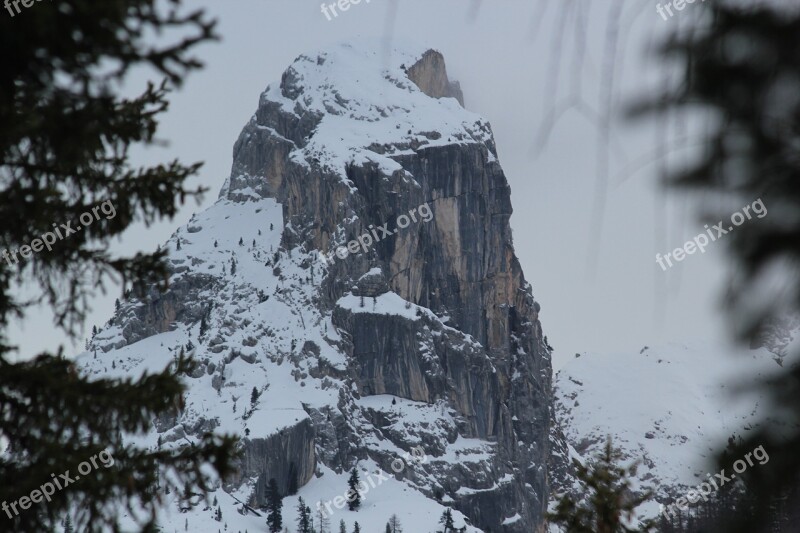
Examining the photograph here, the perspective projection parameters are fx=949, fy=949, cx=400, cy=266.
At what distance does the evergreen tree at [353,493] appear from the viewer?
150 m

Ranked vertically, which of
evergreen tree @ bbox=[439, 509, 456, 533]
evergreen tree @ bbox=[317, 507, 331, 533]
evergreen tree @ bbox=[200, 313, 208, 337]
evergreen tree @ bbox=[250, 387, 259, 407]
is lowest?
evergreen tree @ bbox=[439, 509, 456, 533]

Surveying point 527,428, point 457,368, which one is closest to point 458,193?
point 457,368

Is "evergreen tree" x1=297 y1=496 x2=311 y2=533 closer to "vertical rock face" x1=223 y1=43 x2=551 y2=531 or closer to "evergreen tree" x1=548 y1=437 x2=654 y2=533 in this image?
"vertical rock face" x1=223 y1=43 x2=551 y2=531

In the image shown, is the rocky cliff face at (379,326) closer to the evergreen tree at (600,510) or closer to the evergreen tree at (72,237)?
the evergreen tree at (600,510)

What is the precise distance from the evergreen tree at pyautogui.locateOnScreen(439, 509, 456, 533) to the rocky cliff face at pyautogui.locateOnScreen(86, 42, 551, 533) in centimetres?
1728

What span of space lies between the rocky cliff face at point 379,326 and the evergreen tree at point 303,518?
13.2m

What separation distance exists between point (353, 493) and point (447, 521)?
64.5ft

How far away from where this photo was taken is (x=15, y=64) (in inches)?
260

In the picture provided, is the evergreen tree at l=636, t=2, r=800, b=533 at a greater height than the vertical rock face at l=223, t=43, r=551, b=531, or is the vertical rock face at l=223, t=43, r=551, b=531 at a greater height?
the vertical rock face at l=223, t=43, r=551, b=531

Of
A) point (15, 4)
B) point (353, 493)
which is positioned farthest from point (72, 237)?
point (353, 493)

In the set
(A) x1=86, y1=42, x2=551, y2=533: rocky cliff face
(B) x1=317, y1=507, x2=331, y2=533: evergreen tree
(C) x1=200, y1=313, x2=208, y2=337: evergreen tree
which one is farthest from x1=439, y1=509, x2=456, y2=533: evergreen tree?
(C) x1=200, y1=313, x2=208, y2=337: evergreen tree

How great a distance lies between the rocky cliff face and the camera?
553 ft

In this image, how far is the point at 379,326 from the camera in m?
173

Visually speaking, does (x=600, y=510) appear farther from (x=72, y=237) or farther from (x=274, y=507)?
(x=274, y=507)
